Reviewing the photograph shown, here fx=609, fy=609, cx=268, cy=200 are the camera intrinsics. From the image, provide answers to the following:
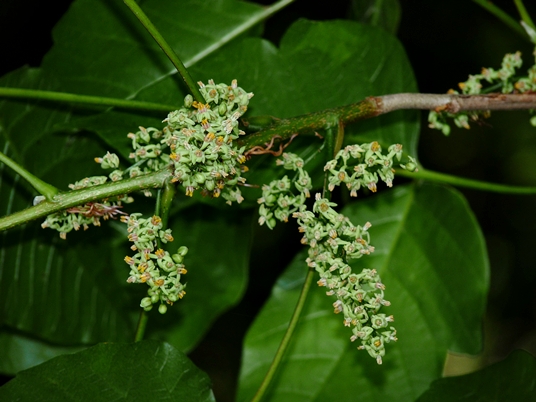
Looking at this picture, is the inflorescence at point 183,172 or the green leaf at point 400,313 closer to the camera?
the inflorescence at point 183,172

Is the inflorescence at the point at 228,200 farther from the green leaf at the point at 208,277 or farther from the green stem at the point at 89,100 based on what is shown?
the green leaf at the point at 208,277

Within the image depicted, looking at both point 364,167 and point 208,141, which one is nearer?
point 208,141

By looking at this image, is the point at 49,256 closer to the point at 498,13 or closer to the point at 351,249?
the point at 351,249

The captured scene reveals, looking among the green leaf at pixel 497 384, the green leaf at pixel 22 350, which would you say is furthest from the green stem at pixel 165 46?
the green leaf at pixel 22 350

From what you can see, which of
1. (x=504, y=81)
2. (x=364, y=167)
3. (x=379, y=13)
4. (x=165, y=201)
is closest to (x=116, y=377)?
(x=165, y=201)

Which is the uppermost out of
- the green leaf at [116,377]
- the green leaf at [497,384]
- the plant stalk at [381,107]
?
the plant stalk at [381,107]

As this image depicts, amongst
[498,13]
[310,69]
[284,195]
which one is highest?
[498,13]
